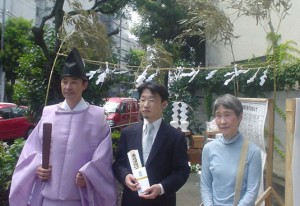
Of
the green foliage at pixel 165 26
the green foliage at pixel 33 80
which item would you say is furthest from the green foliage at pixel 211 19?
the green foliage at pixel 165 26

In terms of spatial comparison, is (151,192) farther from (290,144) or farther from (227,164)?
(290,144)

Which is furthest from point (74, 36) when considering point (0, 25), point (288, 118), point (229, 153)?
point (0, 25)

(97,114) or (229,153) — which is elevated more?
(97,114)

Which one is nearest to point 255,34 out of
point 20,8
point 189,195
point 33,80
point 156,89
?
point 189,195

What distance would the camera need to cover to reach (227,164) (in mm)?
2529

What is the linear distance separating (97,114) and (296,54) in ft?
20.2

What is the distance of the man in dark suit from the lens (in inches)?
105

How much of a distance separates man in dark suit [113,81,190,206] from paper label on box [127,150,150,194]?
0.15 feet

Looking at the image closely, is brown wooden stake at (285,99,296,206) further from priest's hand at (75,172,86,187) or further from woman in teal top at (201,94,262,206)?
priest's hand at (75,172,86,187)

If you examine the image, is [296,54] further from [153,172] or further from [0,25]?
[0,25]

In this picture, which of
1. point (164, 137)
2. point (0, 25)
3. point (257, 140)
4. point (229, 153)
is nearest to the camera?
point (229, 153)

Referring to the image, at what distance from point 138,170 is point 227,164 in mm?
589

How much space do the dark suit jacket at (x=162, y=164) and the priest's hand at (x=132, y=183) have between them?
6 centimetres

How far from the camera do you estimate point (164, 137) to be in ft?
9.01
